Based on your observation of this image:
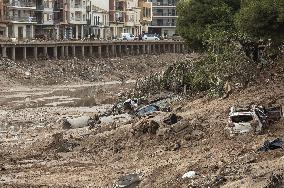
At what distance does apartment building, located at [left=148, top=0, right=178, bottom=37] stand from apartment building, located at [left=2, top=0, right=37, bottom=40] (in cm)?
4528

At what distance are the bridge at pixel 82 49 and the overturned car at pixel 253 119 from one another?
44114mm

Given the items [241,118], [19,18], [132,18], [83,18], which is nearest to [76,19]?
[83,18]

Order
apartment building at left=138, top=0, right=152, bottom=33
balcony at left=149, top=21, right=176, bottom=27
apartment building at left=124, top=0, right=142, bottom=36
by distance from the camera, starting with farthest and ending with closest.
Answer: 1. balcony at left=149, top=21, right=176, bottom=27
2. apartment building at left=138, top=0, right=152, bottom=33
3. apartment building at left=124, top=0, right=142, bottom=36

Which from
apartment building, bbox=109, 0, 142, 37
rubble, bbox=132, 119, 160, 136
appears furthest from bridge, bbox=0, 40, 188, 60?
rubble, bbox=132, 119, 160, 136

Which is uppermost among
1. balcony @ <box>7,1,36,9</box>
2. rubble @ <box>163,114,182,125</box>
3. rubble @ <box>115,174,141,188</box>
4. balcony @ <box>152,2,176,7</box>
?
balcony @ <box>152,2,176,7</box>

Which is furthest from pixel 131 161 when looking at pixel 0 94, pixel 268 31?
pixel 0 94

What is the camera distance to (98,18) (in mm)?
115688

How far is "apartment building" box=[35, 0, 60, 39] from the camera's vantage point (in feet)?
320

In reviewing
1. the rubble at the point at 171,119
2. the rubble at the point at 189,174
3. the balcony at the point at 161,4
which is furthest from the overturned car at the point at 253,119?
the balcony at the point at 161,4

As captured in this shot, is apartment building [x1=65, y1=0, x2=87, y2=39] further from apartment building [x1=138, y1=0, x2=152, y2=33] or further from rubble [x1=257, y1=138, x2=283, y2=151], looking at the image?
rubble [x1=257, y1=138, x2=283, y2=151]

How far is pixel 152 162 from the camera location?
26.9 metres

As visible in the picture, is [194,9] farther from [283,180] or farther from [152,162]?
[283,180]

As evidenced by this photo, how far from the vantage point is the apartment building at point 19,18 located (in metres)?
90.5

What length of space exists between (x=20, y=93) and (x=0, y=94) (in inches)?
75.6
